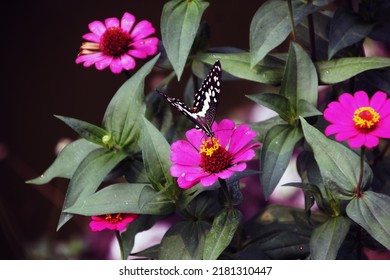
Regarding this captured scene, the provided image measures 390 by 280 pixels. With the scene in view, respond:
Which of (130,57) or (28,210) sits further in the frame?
(28,210)

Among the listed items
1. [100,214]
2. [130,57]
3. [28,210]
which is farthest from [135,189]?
[28,210]

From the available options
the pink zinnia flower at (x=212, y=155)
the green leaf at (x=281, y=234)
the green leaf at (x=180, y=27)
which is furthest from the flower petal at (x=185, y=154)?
the green leaf at (x=281, y=234)

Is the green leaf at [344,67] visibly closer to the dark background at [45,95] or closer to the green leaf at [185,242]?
the green leaf at [185,242]

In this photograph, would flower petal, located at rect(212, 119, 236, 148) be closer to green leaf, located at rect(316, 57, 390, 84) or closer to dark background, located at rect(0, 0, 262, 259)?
green leaf, located at rect(316, 57, 390, 84)

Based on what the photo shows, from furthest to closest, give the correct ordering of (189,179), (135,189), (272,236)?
(272,236)
(135,189)
(189,179)

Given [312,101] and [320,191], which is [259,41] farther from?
[320,191]

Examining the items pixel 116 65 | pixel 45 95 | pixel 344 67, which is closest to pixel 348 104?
→ pixel 344 67

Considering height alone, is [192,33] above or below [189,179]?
above

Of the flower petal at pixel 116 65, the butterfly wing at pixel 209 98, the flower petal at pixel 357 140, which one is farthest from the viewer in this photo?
the flower petal at pixel 116 65
